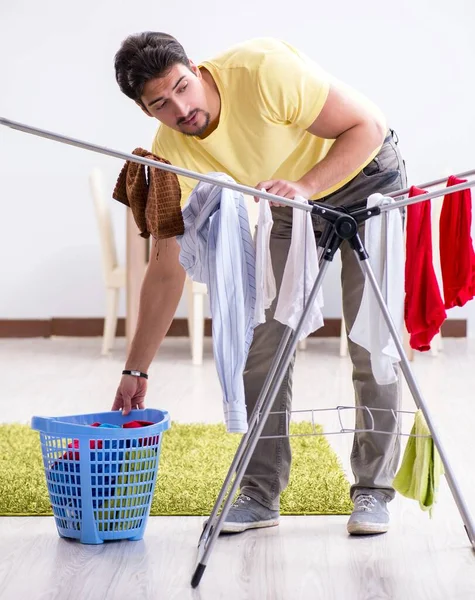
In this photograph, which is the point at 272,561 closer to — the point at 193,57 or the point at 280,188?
the point at 280,188

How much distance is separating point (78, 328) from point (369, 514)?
12.8 ft

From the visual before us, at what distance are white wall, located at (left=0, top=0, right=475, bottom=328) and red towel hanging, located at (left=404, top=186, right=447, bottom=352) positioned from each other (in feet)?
13.0

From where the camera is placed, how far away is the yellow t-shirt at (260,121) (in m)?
2.02

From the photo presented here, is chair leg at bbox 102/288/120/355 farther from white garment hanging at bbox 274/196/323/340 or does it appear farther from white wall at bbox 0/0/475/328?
white garment hanging at bbox 274/196/323/340

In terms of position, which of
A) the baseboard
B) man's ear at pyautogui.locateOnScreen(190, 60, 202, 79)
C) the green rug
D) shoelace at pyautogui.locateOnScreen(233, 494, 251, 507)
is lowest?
the baseboard

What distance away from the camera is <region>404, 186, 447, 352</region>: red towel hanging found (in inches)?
70.4

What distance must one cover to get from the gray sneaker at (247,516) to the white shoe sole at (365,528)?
19 cm

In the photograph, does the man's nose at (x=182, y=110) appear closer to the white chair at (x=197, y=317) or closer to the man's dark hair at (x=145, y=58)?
the man's dark hair at (x=145, y=58)

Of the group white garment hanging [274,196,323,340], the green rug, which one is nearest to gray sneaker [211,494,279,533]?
the green rug

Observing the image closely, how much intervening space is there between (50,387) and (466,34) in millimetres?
3382

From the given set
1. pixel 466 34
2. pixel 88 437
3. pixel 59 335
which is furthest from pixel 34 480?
pixel 466 34

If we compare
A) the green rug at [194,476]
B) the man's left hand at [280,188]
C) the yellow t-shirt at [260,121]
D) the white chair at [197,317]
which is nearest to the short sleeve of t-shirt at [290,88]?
the yellow t-shirt at [260,121]

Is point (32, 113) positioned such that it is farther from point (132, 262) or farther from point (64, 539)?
point (64, 539)

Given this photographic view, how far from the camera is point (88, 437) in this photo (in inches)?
82.0
